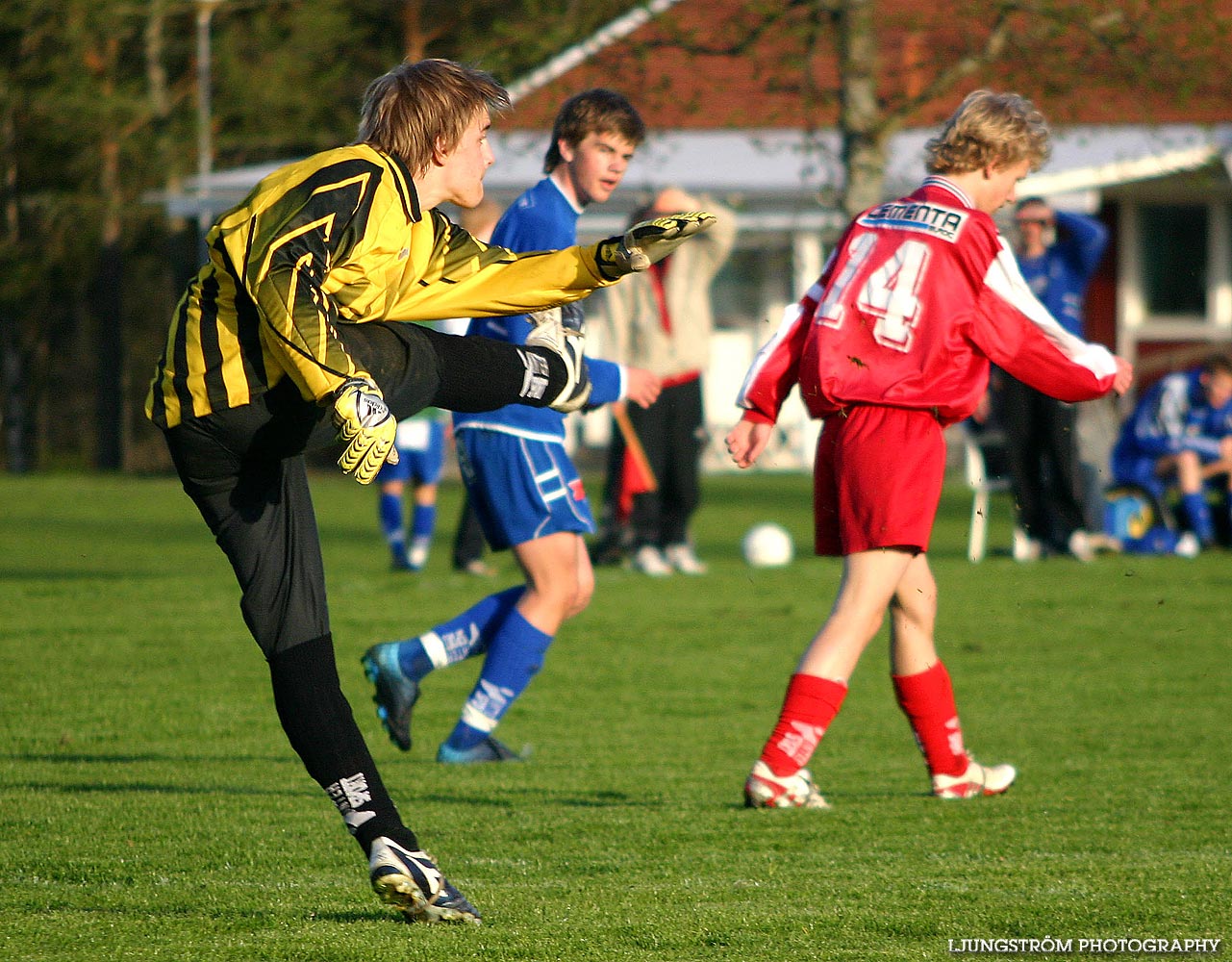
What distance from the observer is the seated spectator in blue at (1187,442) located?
1288 cm

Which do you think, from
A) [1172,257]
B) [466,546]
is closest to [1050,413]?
[466,546]

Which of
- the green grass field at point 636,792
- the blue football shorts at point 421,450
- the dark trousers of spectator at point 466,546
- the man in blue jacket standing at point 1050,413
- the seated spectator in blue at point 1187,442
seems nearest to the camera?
the green grass field at point 636,792

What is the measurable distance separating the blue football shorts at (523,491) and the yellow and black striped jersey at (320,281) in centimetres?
167

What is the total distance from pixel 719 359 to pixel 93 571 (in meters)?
13.8

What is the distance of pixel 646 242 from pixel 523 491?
1.89m

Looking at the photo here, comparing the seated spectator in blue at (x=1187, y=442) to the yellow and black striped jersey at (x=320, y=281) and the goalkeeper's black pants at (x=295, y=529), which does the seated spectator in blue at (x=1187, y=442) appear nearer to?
the yellow and black striped jersey at (x=320, y=281)

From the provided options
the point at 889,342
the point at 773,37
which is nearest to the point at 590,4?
the point at 773,37

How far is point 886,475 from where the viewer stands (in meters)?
4.81

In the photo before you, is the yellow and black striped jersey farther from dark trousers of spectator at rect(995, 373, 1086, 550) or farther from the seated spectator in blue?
the seated spectator in blue

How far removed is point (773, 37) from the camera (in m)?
14.3

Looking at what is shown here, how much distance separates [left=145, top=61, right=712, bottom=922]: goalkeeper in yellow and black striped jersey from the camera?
3.43 metres

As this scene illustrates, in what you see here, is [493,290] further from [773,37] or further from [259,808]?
[773,37]

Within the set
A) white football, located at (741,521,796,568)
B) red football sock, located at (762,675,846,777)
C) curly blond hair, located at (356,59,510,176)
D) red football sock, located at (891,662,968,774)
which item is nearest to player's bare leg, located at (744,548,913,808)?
red football sock, located at (762,675,846,777)

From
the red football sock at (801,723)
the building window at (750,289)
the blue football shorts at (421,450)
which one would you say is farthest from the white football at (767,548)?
the building window at (750,289)
